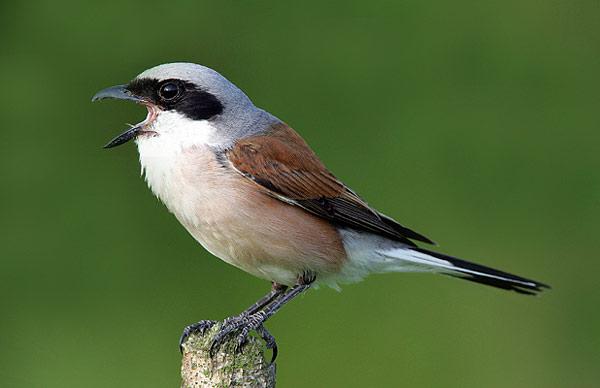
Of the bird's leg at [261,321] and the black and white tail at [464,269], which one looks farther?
the black and white tail at [464,269]

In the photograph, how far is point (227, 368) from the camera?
2.80 metres

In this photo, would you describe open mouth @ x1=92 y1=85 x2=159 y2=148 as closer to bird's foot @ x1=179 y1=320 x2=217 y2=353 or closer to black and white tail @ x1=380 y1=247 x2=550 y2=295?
bird's foot @ x1=179 y1=320 x2=217 y2=353

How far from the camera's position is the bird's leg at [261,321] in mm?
2986

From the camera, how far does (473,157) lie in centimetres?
532

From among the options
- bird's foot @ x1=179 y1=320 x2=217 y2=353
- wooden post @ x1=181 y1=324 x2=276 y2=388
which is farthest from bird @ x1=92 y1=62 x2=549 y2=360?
wooden post @ x1=181 y1=324 x2=276 y2=388

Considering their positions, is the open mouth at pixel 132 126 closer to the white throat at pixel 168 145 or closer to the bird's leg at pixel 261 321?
the white throat at pixel 168 145

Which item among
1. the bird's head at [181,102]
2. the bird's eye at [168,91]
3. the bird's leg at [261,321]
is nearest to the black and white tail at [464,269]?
the bird's leg at [261,321]

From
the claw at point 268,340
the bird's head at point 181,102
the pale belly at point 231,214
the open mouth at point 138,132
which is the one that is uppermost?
the bird's head at point 181,102

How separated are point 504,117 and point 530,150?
0.21 m

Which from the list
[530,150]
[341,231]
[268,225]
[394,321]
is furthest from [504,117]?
[268,225]

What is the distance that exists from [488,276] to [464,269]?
94 mm

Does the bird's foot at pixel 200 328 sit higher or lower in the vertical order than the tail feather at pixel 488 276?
lower

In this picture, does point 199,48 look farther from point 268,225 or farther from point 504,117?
point 268,225

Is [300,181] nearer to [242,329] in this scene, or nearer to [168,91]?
[168,91]
